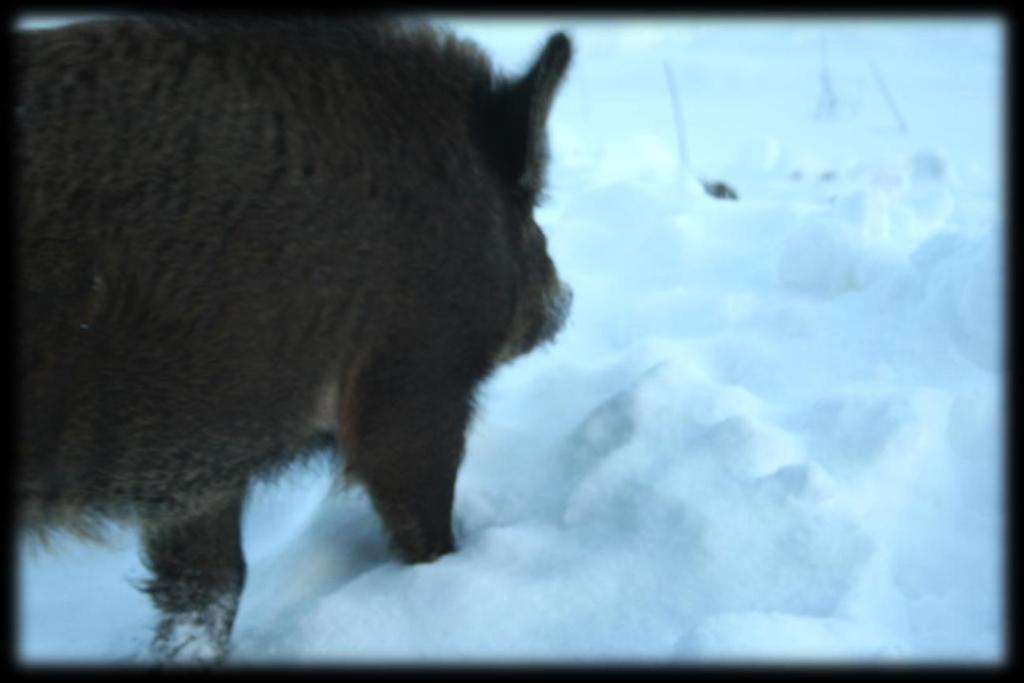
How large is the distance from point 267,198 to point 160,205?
0.17 meters

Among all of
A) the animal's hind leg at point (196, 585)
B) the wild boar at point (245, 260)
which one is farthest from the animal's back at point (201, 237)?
the animal's hind leg at point (196, 585)

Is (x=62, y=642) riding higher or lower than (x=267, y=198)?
lower

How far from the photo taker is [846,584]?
1.72 meters

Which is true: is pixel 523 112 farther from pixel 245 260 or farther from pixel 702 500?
pixel 702 500

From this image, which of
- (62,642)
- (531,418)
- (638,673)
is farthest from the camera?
(531,418)

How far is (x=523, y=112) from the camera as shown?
1804 mm

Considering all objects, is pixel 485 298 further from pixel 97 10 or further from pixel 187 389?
pixel 97 10

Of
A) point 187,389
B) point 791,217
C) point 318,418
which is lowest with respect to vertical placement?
point 791,217

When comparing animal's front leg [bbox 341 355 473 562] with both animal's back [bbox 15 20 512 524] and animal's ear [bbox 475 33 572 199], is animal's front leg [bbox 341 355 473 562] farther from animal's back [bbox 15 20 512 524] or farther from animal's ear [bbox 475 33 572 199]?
animal's ear [bbox 475 33 572 199]

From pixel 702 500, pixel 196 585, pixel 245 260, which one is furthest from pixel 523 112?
pixel 196 585

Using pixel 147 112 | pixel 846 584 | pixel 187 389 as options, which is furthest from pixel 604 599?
pixel 147 112

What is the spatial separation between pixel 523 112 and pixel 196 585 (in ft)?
3.80

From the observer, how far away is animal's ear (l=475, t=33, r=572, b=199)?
5.81ft

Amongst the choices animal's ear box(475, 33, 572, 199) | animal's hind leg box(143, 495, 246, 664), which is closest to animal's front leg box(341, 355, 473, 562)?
animal's hind leg box(143, 495, 246, 664)
